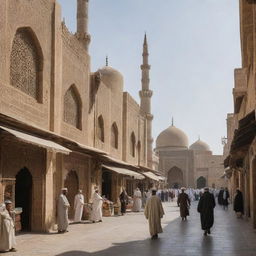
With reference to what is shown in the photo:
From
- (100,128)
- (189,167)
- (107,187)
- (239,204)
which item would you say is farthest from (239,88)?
(189,167)

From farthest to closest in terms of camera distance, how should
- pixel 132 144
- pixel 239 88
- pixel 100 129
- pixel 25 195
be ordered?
pixel 132 144 < pixel 100 129 < pixel 239 88 < pixel 25 195

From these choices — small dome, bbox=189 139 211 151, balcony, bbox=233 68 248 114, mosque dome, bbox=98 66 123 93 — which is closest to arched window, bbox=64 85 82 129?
balcony, bbox=233 68 248 114

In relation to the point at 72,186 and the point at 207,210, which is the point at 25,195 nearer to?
the point at 72,186

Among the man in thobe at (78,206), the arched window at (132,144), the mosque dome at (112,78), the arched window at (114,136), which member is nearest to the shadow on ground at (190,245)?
the man in thobe at (78,206)

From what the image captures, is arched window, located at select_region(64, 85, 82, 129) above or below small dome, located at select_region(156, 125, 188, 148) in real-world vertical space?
below

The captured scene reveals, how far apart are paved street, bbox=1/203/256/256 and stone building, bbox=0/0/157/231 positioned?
4.39 ft

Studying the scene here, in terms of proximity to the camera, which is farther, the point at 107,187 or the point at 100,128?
the point at 107,187

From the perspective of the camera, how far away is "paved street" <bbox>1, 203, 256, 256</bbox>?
8883mm

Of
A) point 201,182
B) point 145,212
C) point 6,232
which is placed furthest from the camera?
point 201,182

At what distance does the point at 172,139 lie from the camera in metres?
55.4

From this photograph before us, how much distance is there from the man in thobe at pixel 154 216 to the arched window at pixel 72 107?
5.41m

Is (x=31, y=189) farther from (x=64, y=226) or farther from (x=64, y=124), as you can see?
(x=64, y=124)

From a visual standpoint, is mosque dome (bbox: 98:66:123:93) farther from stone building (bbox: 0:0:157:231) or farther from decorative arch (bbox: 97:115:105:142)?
stone building (bbox: 0:0:157:231)

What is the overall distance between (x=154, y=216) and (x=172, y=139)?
44455 millimetres
